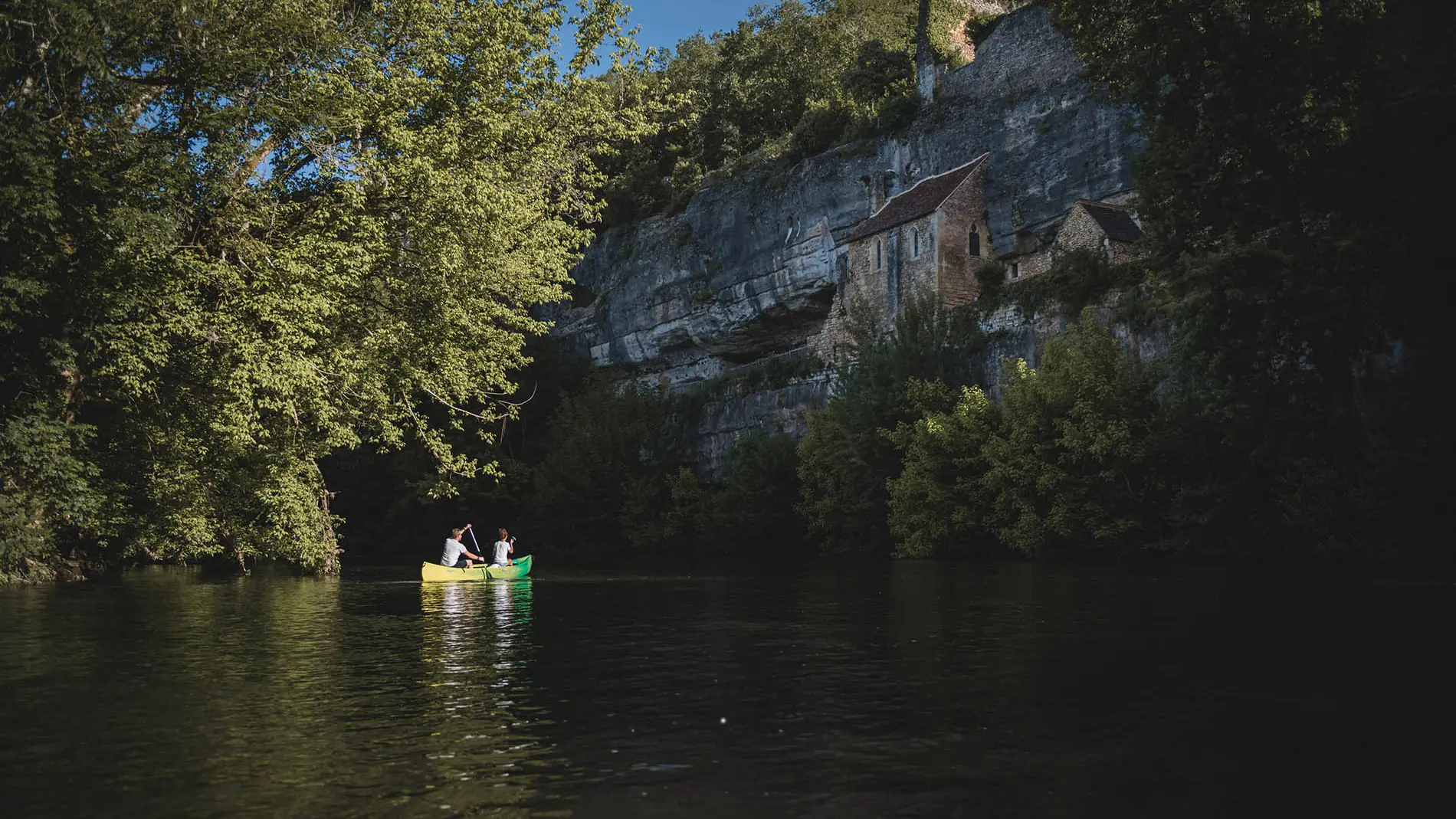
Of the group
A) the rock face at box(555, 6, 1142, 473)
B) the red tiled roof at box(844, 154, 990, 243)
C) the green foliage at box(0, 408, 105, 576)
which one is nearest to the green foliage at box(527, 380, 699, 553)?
the rock face at box(555, 6, 1142, 473)

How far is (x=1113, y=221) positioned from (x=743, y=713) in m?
42.0

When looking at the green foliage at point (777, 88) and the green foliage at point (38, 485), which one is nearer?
the green foliage at point (38, 485)

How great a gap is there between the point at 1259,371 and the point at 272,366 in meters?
21.9

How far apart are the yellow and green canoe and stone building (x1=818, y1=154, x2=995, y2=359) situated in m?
25.6

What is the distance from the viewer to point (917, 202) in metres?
56.8

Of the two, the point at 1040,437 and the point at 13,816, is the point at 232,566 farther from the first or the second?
the point at 13,816

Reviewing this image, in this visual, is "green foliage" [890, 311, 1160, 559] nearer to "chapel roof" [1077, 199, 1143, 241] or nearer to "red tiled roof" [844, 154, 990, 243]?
"chapel roof" [1077, 199, 1143, 241]

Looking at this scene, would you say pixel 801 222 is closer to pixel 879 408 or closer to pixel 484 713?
pixel 879 408

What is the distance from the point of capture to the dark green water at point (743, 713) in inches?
231

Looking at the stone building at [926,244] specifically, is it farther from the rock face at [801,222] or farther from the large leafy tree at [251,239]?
the large leafy tree at [251,239]

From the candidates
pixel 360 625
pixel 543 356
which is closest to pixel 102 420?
pixel 360 625

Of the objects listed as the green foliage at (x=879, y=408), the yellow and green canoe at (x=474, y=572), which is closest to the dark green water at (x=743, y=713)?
the yellow and green canoe at (x=474, y=572)

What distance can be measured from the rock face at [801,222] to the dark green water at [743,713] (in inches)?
1192

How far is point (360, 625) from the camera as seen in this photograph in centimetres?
1611
